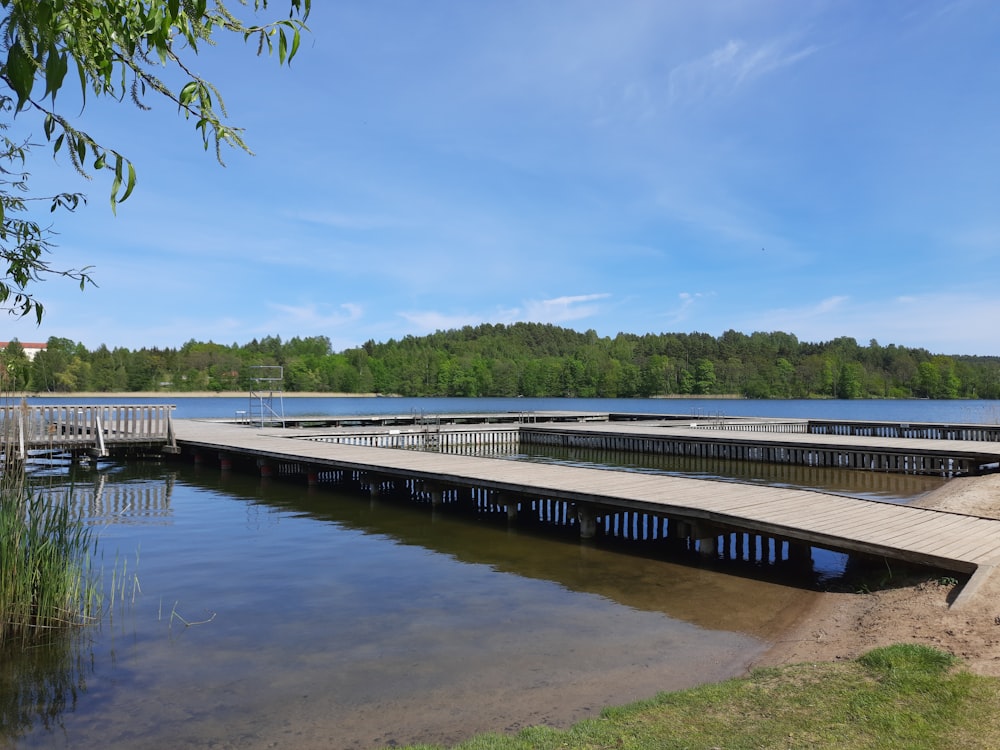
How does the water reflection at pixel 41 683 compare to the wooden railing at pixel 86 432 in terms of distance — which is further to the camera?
the wooden railing at pixel 86 432

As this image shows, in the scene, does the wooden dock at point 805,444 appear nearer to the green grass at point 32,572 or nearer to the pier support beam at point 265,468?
the pier support beam at point 265,468

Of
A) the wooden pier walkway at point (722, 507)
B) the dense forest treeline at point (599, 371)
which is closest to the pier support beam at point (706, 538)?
the wooden pier walkway at point (722, 507)

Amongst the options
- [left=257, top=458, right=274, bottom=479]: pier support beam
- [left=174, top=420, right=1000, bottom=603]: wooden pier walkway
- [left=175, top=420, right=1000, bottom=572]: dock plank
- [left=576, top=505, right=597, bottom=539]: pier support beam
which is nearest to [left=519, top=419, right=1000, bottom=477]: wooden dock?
[left=175, top=420, right=1000, bottom=572]: dock plank

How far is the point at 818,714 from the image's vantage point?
4.15 meters

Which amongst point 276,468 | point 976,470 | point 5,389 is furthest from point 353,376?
point 5,389

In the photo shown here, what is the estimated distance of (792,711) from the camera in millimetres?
4246

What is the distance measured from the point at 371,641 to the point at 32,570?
308 centimetres

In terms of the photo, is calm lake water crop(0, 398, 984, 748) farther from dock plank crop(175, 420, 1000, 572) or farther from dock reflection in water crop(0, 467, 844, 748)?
dock plank crop(175, 420, 1000, 572)

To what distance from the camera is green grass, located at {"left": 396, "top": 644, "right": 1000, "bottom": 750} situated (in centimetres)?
380

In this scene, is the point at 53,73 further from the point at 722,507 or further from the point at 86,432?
the point at 86,432

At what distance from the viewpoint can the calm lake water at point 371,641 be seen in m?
4.96

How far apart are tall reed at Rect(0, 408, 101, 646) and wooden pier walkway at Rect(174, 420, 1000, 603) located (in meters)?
6.64

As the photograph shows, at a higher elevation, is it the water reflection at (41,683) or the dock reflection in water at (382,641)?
the water reflection at (41,683)

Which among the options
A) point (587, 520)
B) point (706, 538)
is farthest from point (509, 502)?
point (706, 538)
